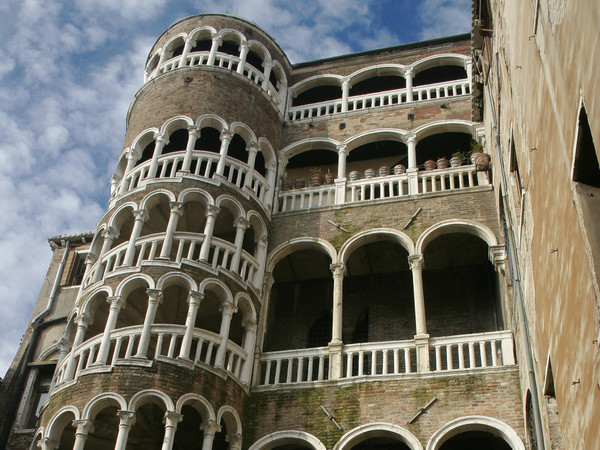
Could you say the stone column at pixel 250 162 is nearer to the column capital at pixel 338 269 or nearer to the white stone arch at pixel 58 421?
the column capital at pixel 338 269

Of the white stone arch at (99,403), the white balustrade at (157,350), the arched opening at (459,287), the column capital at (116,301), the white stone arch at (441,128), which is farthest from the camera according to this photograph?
the white stone arch at (441,128)

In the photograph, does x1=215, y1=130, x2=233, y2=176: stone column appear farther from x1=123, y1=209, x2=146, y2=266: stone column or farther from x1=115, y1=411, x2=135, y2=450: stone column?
x1=115, y1=411, x2=135, y2=450: stone column

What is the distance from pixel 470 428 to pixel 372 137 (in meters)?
9.80

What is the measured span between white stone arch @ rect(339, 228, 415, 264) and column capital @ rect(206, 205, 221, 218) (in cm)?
313

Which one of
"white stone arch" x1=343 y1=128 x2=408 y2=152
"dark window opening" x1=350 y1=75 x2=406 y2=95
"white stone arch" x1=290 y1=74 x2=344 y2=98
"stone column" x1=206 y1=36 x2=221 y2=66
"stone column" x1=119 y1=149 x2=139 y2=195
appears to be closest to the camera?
"stone column" x1=119 y1=149 x2=139 y2=195

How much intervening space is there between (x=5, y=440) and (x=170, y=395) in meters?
7.26

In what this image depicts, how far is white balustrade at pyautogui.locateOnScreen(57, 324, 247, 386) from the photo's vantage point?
14.8 metres

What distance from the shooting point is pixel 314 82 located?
24469 millimetres

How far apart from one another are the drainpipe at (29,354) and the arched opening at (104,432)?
4697 millimetres

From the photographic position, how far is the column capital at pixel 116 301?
51.9ft

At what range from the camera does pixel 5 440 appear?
1908 centimetres

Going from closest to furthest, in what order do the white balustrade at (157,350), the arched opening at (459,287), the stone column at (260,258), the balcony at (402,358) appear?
the white balustrade at (157,350) < the balcony at (402,358) < the stone column at (260,258) < the arched opening at (459,287)

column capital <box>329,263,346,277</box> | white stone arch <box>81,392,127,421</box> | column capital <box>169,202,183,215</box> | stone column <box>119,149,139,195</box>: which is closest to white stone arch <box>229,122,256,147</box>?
stone column <box>119,149,139,195</box>

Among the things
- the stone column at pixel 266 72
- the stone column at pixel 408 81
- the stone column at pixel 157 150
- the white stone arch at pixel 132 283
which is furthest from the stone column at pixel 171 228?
the stone column at pixel 408 81
